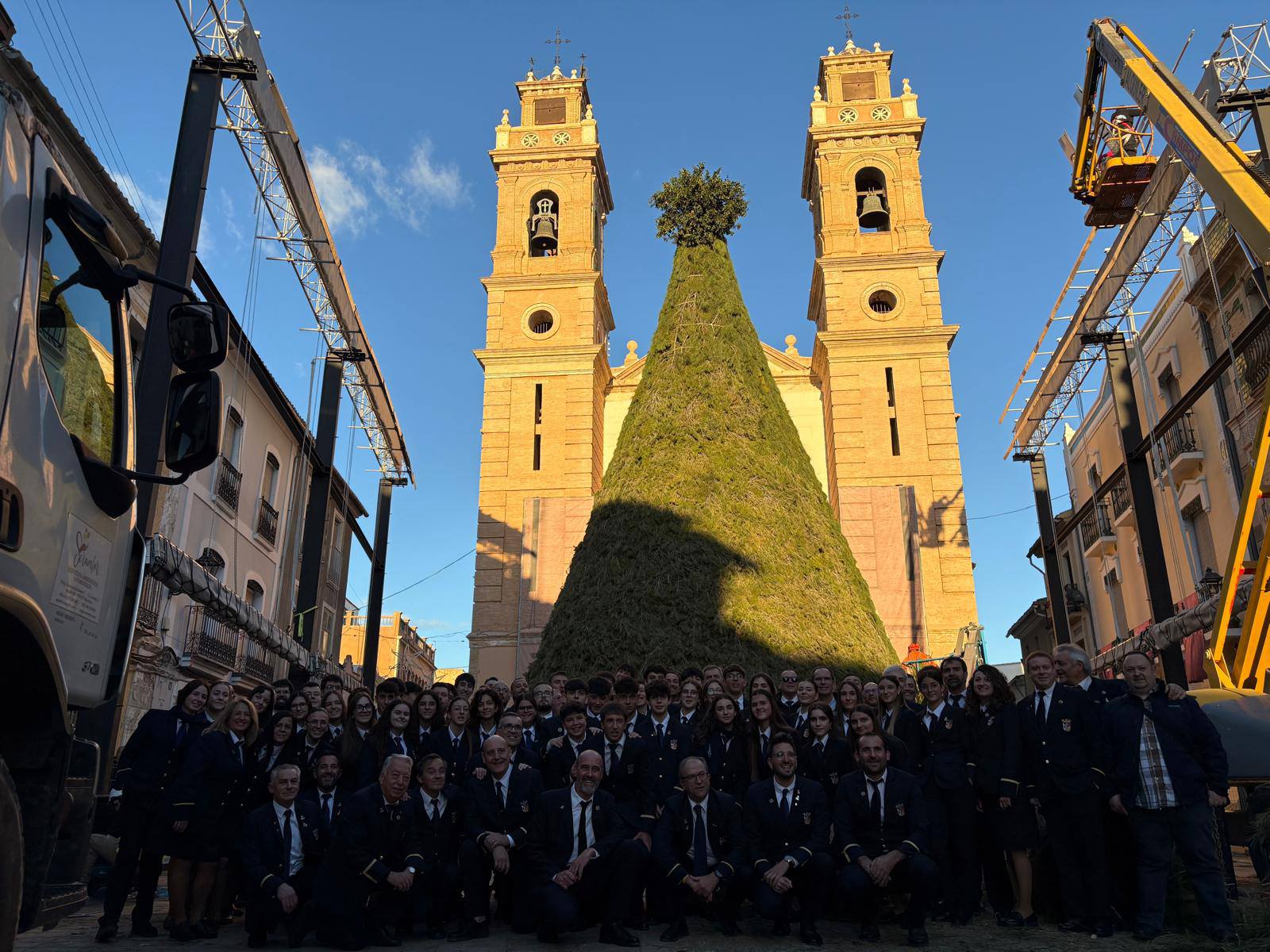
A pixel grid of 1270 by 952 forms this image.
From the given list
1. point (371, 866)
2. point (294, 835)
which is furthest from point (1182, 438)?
point (294, 835)

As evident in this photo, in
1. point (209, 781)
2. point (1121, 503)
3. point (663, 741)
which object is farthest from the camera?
point (1121, 503)

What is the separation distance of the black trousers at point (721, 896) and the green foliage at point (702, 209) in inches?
416

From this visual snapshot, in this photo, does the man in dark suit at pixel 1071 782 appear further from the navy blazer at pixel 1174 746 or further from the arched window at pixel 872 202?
the arched window at pixel 872 202

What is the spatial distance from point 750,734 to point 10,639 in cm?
518

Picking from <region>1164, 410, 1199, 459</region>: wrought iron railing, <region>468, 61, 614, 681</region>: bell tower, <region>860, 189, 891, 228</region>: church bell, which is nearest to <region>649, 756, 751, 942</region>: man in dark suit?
<region>1164, 410, 1199, 459</region>: wrought iron railing

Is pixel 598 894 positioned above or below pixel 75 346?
below

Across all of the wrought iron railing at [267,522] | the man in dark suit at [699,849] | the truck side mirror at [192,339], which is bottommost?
the man in dark suit at [699,849]

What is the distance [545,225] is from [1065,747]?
89.8ft

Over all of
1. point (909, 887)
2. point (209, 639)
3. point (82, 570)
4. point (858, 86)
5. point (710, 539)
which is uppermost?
point (858, 86)

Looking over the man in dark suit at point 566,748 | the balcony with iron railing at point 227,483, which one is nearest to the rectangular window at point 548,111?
the balcony with iron railing at point 227,483

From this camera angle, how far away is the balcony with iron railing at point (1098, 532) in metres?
27.1

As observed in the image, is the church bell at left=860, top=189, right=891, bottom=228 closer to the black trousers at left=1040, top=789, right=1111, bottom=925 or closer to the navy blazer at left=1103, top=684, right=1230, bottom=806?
the navy blazer at left=1103, top=684, right=1230, bottom=806

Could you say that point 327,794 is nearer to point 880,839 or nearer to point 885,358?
point 880,839

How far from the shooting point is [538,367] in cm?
2938
